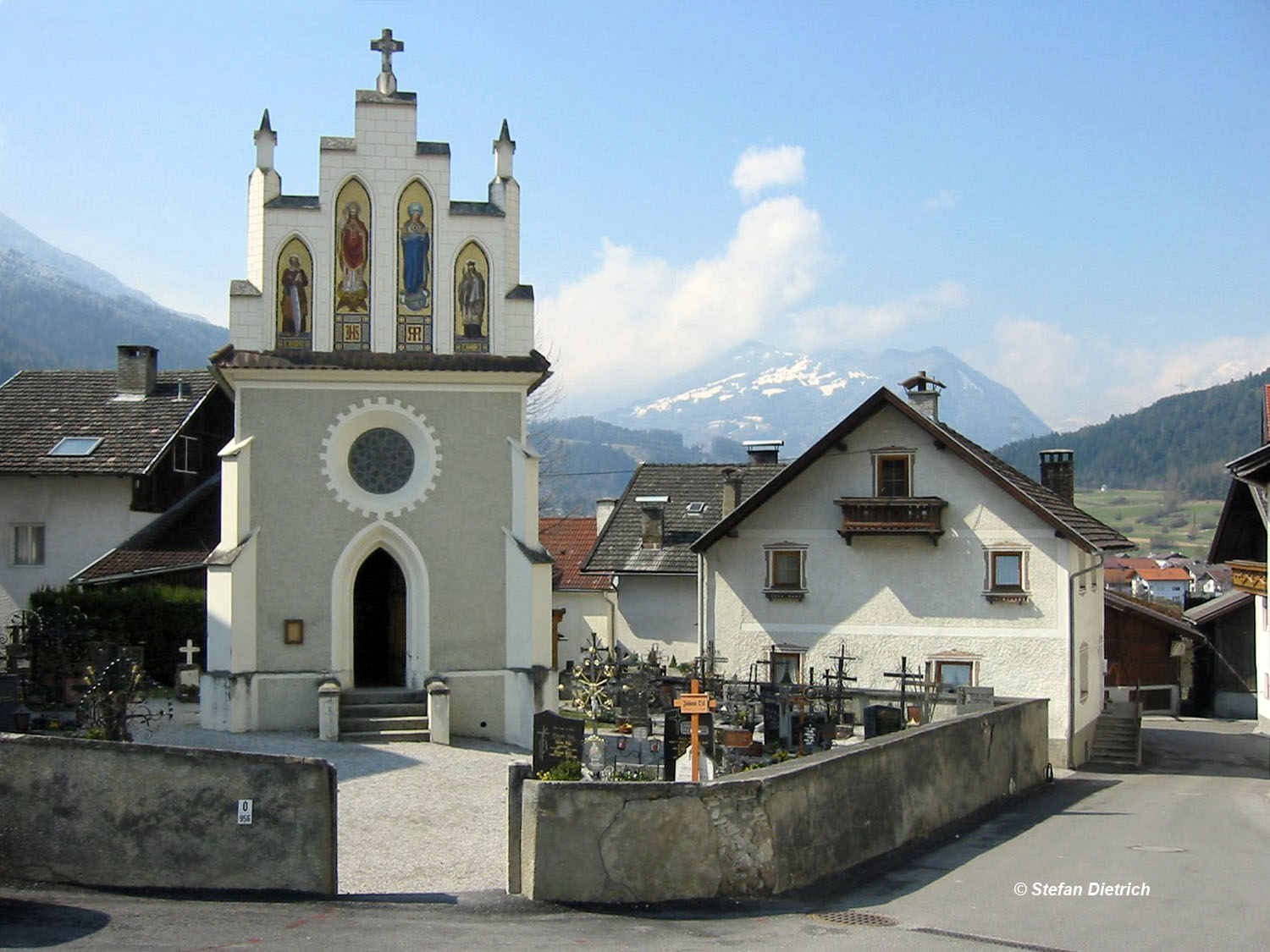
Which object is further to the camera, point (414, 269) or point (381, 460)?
point (414, 269)

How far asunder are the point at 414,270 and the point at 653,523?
1653 centimetres

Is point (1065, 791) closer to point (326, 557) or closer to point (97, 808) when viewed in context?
point (326, 557)

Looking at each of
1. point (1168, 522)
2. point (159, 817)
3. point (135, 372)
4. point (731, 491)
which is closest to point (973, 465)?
point (731, 491)

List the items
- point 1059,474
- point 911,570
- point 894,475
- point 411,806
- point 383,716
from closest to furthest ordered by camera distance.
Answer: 1. point 411,806
2. point 383,716
3. point 911,570
4. point 894,475
5. point 1059,474

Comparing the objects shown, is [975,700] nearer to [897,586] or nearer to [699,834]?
[897,586]

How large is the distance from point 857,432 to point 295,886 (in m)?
21.4

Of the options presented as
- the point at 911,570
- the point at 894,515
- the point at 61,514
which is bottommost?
the point at 911,570

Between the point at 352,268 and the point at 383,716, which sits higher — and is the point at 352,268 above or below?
above

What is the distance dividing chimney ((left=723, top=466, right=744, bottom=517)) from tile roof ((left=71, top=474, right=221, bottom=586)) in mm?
12923

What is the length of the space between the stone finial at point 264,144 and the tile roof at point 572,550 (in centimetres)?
1756

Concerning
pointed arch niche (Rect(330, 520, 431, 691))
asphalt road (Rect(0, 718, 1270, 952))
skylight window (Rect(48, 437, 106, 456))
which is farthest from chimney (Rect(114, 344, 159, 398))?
asphalt road (Rect(0, 718, 1270, 952))

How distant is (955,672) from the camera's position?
29625mm

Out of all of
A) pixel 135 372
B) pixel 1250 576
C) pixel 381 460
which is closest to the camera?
pixel 381 460

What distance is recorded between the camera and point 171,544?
32906 millimetres
